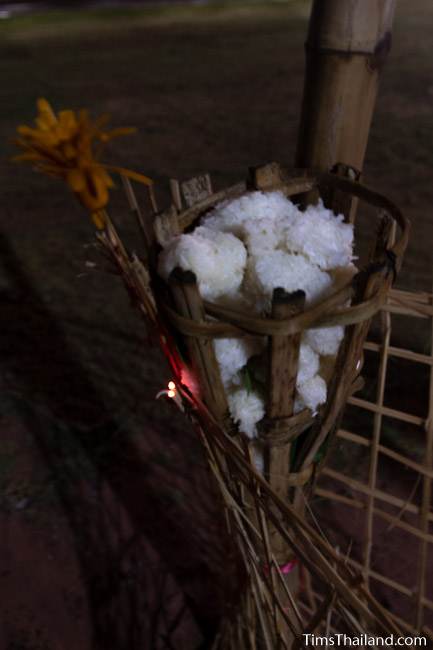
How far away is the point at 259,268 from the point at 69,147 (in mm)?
268

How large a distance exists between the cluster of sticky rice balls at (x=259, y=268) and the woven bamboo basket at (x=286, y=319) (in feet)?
0.08

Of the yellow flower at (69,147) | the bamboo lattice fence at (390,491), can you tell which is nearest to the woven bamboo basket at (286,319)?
the yellow flower at (69,147)

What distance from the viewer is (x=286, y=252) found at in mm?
751

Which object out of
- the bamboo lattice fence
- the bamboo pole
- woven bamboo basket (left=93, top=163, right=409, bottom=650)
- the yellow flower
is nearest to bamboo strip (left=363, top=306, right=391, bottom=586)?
the bamboo lattice fence

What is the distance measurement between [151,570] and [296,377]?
3.88 ft

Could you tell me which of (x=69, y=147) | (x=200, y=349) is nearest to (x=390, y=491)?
(x=200, y=349)

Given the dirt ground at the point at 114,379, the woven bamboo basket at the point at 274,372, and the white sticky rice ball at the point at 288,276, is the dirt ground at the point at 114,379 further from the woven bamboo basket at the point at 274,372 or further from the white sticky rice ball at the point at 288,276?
the white sticky rice ball at the point at 288,276

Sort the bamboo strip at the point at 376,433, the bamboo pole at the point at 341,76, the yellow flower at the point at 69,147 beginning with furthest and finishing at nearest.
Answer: the bamboo strip at the point at 376,433
the bamboo pole at the point at 341,76
the yellow flower at the point at 69,147

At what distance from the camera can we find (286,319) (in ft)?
2.17

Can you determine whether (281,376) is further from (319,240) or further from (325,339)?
(319,240)

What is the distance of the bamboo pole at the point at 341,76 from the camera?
0.86m

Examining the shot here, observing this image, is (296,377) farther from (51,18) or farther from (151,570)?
(51,18)

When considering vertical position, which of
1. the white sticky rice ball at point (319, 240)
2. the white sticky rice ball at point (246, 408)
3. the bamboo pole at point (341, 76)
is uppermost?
the bamboo pole at point (341, 76)

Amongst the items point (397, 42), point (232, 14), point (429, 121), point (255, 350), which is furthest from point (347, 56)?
point (232, 14)
